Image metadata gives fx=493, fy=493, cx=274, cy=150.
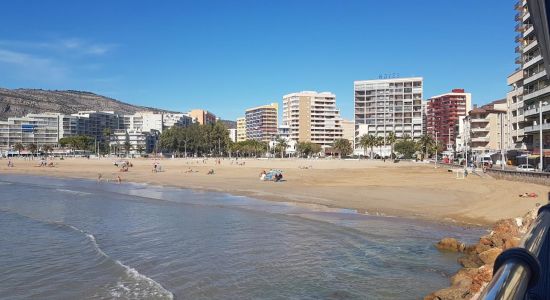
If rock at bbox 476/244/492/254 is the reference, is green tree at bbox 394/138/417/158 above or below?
above

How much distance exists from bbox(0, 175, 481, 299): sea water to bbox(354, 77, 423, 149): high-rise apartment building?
505 feet

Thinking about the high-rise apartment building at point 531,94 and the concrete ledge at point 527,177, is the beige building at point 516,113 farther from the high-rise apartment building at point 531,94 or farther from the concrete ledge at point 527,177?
the concrete ledge at point 527,177

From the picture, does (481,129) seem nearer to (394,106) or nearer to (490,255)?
Result: (394,106)

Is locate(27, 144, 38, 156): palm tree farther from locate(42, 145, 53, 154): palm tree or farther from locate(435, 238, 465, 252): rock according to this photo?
locate(435, 238, 465, 252): rock

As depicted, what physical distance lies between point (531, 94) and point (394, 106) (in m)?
118

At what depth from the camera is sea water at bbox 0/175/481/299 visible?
39.8 feet

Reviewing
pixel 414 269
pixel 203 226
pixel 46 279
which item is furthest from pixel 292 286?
pixel 203 226

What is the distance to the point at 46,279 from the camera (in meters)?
13.0

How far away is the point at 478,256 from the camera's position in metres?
14.6

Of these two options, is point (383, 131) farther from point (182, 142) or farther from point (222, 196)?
point (222, 196)

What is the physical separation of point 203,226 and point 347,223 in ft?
21.8

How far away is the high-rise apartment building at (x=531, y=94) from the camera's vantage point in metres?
55.8

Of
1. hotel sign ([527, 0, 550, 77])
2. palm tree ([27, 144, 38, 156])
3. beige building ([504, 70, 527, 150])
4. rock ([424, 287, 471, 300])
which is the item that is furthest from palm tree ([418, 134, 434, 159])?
palm tree ([27, 144, 38, 156])

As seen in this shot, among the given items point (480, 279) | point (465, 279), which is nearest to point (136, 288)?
point (465, 279)
